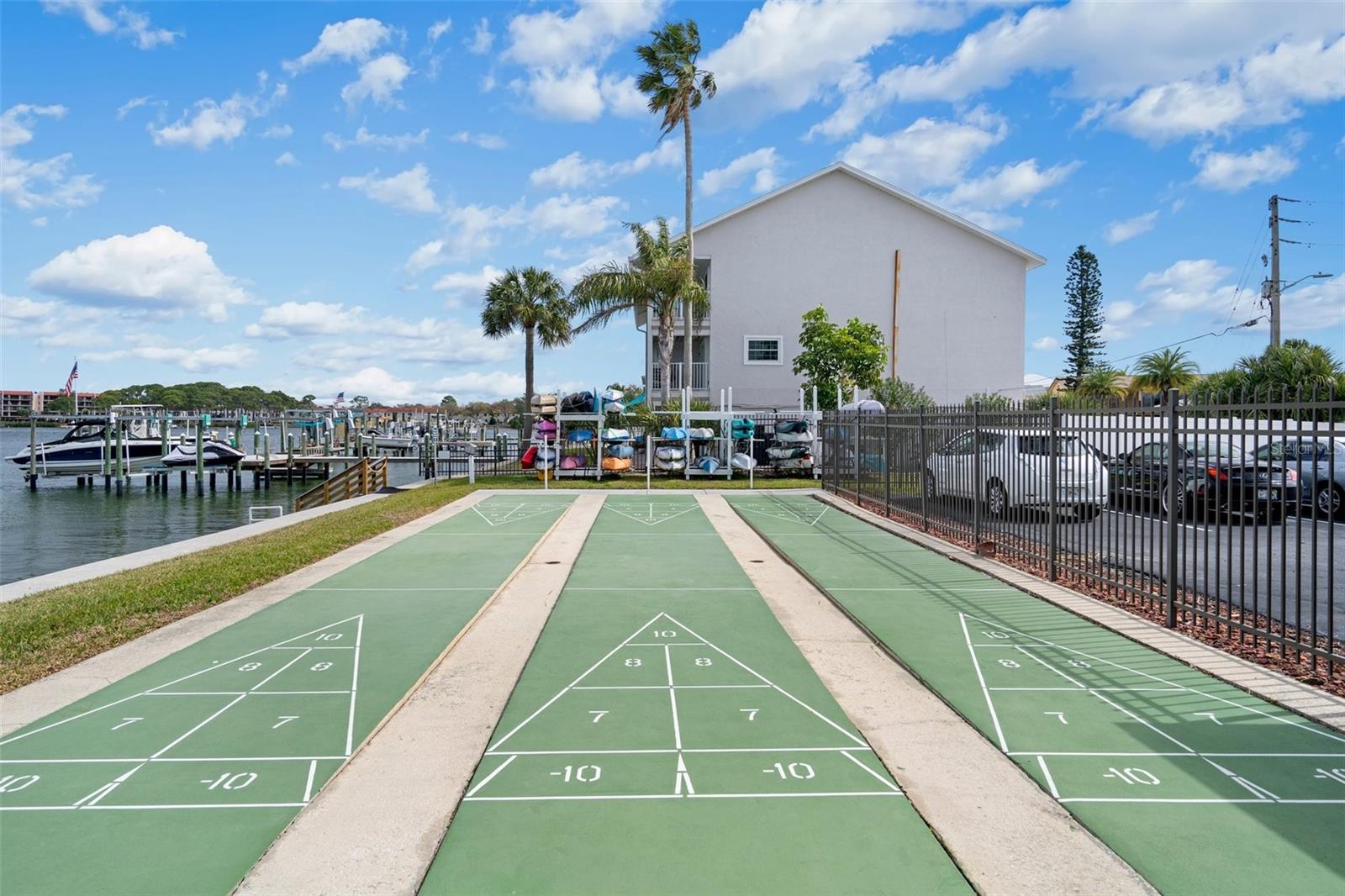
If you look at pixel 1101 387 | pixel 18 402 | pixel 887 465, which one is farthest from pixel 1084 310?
pixel 18 402

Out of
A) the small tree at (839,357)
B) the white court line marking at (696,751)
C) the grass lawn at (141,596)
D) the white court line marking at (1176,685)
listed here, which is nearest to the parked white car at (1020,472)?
the white court line marking at (1176,685)

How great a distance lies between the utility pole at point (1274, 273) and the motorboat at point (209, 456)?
5051 centimetres

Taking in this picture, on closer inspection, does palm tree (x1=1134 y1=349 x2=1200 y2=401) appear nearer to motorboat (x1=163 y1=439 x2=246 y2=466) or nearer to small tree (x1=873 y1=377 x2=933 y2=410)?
small tree (x1=873 y1=377 x2=933 y2=410)

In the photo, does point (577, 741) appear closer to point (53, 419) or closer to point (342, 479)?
point (342, 479)

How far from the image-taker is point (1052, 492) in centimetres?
950

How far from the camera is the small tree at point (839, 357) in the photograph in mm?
31422

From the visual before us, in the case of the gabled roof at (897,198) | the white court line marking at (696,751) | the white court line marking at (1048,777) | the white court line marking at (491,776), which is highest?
the gabled roof at (897,198)

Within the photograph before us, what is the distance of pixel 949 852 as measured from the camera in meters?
3.80

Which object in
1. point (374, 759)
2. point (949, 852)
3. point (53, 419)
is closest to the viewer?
point (949, 852)

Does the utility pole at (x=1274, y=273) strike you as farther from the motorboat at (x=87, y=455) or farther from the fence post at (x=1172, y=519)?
the motorboat at (x=87, y=455)

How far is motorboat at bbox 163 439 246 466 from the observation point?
45.5 m

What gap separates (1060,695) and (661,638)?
131 inches

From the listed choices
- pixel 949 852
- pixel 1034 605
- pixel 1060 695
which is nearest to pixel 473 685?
pixel 949 852

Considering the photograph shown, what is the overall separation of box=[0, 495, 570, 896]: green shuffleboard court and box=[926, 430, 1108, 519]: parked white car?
23.6 ft
